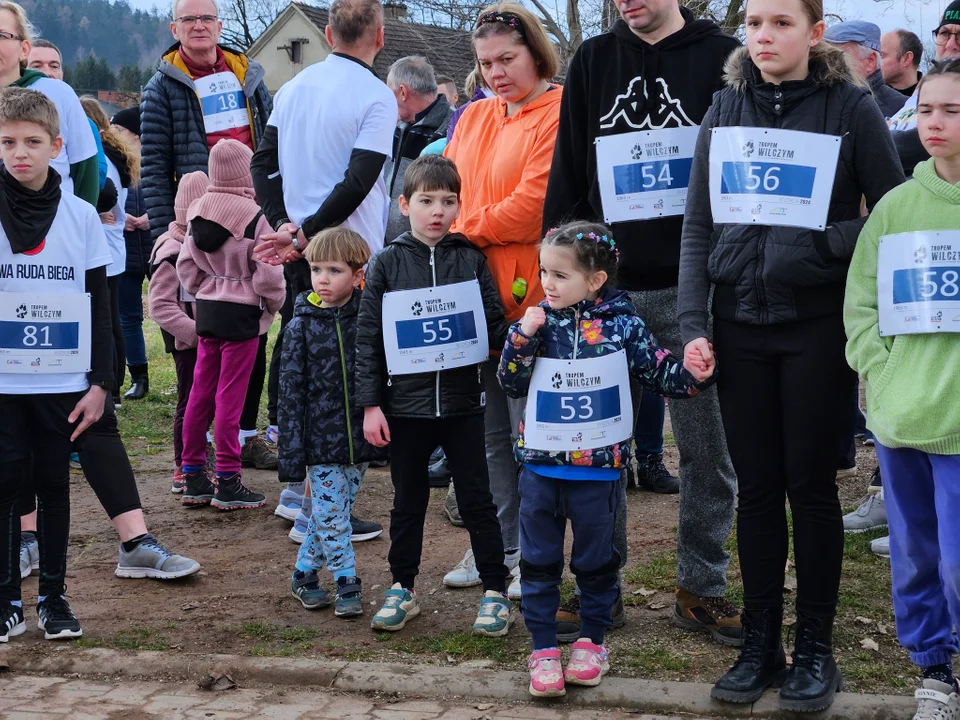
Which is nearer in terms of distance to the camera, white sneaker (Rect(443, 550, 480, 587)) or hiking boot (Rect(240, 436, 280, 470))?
white sneaker (Rect(443, 550, 480, 587))

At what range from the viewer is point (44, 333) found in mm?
4746

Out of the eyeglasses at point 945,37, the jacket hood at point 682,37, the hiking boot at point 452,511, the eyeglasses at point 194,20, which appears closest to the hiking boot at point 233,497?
the hiking boot at point 452,511

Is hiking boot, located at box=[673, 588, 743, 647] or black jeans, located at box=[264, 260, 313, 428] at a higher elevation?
black jeans, located at box=[264, 260, 313, 428]

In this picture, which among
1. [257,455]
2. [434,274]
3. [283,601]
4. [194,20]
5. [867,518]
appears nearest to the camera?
[434,274]

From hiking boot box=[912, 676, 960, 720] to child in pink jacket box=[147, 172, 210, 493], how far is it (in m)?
4.53

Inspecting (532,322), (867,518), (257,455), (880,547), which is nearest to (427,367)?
(532,322)

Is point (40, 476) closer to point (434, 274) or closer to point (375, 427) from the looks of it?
point (375, 427)

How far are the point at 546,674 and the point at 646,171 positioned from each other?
71.5 inches

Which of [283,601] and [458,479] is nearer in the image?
[458,479]

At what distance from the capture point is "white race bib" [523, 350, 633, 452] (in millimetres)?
4055

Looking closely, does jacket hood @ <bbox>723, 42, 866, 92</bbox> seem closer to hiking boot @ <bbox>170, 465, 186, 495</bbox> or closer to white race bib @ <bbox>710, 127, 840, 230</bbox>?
white race bib @ <bbox>710, 127, 840, 230</bbox>

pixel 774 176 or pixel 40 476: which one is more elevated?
pixel 774 176

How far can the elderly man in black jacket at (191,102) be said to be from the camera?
23.5 feet

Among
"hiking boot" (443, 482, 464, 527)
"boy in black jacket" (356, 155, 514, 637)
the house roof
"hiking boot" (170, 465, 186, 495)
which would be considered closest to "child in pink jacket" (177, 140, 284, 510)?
"hiking boot" (170, 465, 186, 495)
